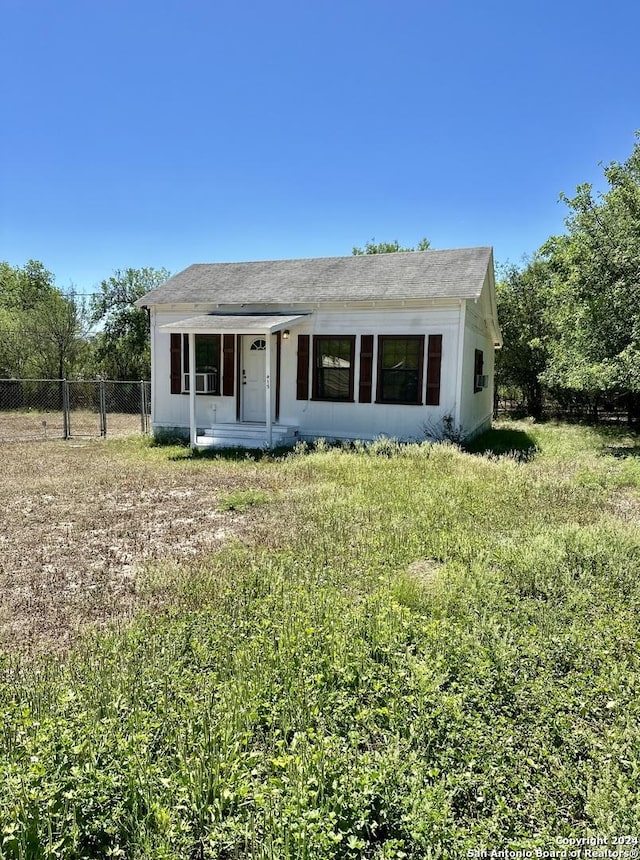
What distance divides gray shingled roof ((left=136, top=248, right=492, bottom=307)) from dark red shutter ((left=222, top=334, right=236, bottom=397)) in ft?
3.19

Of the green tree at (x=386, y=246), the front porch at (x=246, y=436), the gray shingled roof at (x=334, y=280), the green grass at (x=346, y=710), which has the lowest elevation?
the green grass at (x=346, y=710)

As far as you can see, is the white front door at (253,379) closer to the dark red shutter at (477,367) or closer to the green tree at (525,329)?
the dark red shutter at (477,367)

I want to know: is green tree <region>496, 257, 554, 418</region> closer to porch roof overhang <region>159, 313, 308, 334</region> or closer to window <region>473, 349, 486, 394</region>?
window <region>473, 349, 486, 394</region>

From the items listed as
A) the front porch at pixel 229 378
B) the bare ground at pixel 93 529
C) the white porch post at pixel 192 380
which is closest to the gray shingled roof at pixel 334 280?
the front porch at pixel 229 378

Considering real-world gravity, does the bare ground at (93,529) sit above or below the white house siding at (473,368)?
below

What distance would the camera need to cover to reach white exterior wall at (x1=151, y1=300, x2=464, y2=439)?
10664 mm

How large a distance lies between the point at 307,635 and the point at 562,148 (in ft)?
59.4

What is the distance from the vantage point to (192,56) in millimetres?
10984

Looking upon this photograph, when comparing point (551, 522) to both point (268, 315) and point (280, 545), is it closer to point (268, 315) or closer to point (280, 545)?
point (280, 545)

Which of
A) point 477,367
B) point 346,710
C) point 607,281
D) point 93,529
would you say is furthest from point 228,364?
point 346,710

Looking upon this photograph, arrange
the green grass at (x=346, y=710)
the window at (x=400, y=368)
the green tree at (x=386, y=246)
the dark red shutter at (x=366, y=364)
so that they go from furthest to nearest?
the green tree at (x=386, y=246)
the dark red shutter at (x=366, y=364)
the window at (x=400, y=368)
the green grass at (x=346, y=710)

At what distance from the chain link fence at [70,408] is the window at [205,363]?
2.68 meters

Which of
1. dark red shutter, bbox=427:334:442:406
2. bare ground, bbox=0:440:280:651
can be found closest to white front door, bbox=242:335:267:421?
bare ground, bbox=0:440:280:651

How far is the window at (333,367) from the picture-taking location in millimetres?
11266
